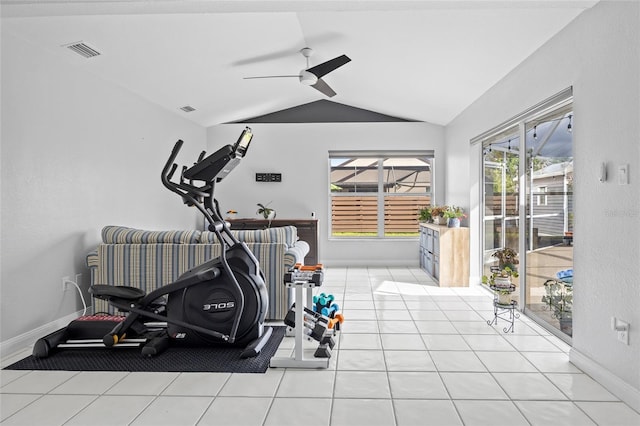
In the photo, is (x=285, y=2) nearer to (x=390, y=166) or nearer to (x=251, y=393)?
(x=251, y=393)

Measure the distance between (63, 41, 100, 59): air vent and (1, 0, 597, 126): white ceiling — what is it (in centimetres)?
6

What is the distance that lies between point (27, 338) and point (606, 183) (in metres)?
4.24

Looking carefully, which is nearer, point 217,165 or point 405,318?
point 217,165

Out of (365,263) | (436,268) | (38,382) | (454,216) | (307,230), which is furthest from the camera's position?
(365,263)

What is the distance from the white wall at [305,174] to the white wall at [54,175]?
2446mm

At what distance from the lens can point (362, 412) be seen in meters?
2.12

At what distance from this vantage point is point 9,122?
301cm

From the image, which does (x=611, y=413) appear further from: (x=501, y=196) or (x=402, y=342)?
(x=501, y=196)

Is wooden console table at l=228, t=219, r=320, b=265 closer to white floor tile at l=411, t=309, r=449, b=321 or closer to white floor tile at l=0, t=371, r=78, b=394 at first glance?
white floor tile at l=411, t=309, r=449, b=321

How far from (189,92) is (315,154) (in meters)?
2.56

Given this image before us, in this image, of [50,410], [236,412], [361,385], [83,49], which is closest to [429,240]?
[361,385]

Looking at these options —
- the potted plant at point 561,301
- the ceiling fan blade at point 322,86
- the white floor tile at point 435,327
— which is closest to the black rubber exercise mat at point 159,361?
the white floor tile at point 435,327

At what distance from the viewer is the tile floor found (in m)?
2.08

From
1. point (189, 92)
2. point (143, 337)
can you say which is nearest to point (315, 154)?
point (189, 92)
